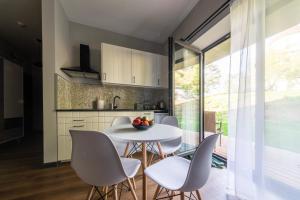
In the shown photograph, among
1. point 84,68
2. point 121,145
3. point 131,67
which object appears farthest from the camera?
point 131,67

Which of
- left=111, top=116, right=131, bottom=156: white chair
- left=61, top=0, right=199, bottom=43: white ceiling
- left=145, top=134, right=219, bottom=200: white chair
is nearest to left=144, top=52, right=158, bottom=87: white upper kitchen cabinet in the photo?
left=61, top=0, right=199, bottom=43: white ceiling

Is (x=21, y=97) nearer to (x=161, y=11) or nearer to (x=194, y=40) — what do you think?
(x=161, y=11)

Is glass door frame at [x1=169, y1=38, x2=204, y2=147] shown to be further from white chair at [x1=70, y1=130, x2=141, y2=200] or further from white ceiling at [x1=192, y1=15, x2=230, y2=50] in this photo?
white chair at [x1=70, y1=130, x2=141, y2=200]

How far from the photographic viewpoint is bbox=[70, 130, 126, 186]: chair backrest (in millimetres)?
955

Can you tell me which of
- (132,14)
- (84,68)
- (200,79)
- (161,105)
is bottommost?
(161,105)

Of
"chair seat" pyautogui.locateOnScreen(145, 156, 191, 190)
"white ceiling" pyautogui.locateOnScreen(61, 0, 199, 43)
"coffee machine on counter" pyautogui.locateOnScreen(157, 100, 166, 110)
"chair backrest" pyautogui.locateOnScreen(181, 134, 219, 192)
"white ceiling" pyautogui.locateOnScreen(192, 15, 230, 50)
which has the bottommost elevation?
"chair seat" pyautogui.locateOnScreen(145, 156, 191, 190)

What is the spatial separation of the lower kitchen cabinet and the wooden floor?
10.0 inches

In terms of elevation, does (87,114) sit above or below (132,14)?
below

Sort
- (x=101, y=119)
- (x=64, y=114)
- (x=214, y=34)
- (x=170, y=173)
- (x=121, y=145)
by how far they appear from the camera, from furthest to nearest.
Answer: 1. (x=101, y=119)
2. (x=64, y=114)
3. (x=214, y=34)
4. (x=121, y=145)
5. (x=170, y=173)

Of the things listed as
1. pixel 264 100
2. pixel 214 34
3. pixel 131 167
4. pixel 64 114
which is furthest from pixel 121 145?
pixel 214 34

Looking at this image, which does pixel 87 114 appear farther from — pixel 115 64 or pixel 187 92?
pixel 187 92

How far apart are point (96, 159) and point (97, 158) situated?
0.01 m

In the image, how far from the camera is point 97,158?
3.24 ft

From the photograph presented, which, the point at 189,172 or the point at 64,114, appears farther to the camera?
the point at 64,114
